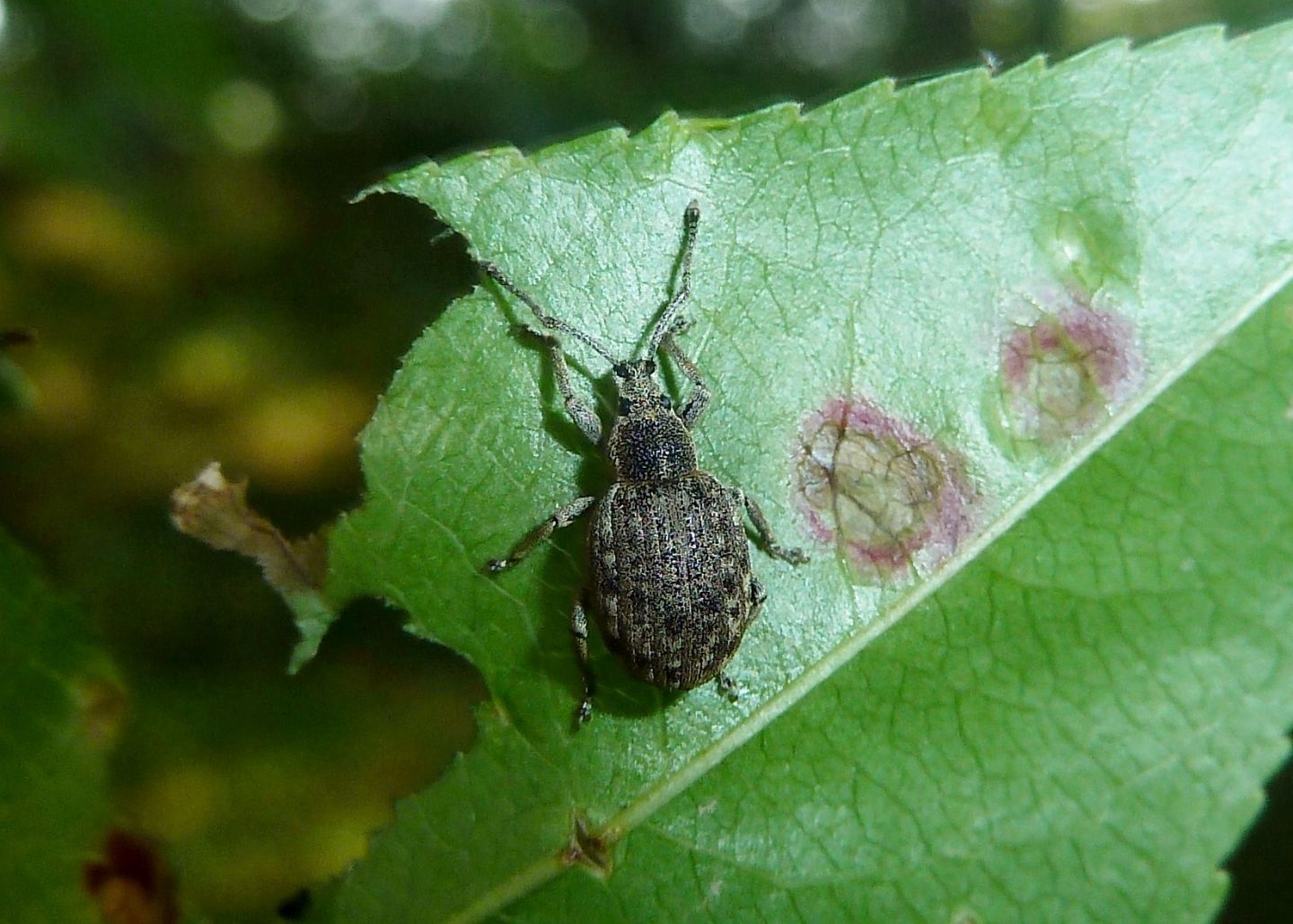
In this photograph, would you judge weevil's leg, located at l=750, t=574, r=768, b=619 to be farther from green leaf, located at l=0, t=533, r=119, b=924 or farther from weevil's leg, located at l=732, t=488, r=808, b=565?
green leaf, located at l=0, t=533, r=119, b=924

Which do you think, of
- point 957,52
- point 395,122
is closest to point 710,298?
point 395,122

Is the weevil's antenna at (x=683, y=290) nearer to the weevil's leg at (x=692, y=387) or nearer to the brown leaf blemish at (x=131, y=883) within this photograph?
the weevil's leg at (x=692, y=387)

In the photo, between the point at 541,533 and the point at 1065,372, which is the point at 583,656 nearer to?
the point at 541,533


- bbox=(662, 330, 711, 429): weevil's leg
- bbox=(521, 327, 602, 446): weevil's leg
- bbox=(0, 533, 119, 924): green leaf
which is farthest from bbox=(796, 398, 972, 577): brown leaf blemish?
bbox=(0, 533, 119, 924): green leaf

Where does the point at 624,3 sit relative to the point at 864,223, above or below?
above

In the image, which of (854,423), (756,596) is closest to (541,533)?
(756,596)

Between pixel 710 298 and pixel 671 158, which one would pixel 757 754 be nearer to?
pixel 710 298

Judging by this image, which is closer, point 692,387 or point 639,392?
point 692,387
